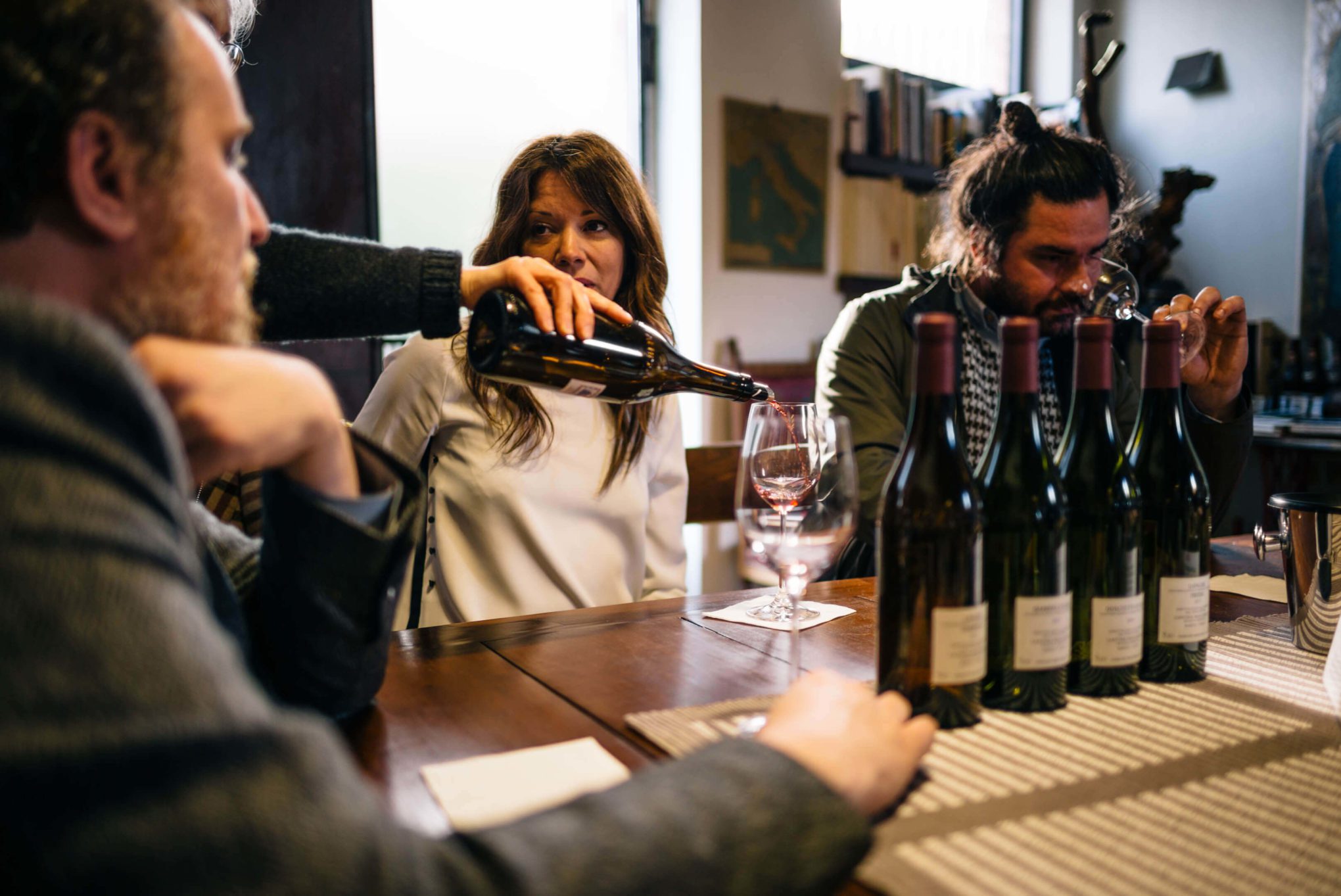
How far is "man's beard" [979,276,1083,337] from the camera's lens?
1.87m

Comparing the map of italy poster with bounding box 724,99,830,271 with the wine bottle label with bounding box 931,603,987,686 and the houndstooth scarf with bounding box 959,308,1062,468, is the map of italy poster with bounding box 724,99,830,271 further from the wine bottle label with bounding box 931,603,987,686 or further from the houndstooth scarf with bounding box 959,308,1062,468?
the wine bottle label with bounding box 931,603,987,686

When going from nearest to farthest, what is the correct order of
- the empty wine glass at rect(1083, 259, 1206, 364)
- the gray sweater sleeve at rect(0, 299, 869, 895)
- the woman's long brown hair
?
the gray sweater sleeve at rect(0, 299, 869, 895)
the woman's long brown hair
the empty wine glass at rect(1083, 259, 1206, 364)

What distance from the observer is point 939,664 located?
27.9 inches

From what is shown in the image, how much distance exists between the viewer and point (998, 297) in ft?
6.39

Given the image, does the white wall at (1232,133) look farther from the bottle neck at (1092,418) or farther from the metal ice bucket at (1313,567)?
the bottle neck at (1092,418)

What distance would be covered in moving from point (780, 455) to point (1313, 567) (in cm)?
54

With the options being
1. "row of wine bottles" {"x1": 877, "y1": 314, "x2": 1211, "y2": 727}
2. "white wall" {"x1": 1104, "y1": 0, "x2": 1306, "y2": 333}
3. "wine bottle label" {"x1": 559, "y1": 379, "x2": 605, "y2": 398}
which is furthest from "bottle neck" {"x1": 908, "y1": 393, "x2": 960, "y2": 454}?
"white wall" {"x1": 1104, "y1": 0, "x2": 1306, "y2": 333}

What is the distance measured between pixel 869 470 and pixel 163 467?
4.53 feet

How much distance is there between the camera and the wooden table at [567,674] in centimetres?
71

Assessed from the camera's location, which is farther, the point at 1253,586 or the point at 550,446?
the point at 550,446

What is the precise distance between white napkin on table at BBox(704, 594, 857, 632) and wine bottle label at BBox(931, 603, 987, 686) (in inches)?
13.2

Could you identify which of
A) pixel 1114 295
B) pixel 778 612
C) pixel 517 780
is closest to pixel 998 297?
pixel 1114 295

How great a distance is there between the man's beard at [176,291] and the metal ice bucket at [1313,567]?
1.00 metres

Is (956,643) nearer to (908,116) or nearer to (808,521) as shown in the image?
(808,521)
